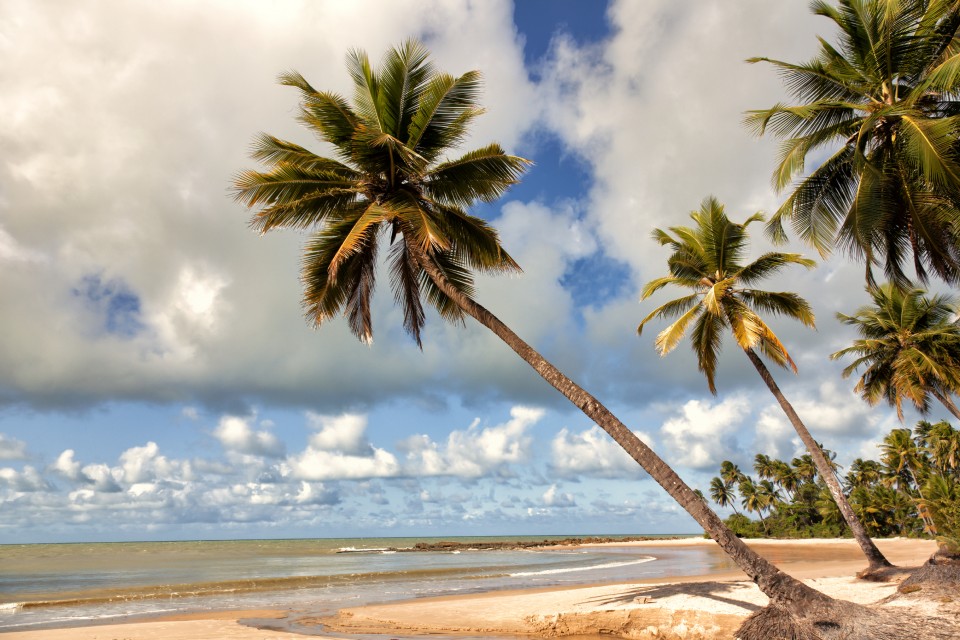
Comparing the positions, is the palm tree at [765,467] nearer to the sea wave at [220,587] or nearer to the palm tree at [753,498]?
the palm tree at [753,498]

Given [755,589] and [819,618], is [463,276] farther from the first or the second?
[755,589]

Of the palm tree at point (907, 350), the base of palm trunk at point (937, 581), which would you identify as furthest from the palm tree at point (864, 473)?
the base of palm trunk at point (937, 581)

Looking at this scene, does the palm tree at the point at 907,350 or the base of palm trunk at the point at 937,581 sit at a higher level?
the palm tree at the point at 907,350

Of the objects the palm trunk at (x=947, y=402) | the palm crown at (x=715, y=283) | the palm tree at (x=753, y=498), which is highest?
the palm crown at (x=715, y=283)

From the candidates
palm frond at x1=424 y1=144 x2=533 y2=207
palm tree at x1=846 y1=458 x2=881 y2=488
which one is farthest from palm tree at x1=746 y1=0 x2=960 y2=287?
palm tree at x1=846 y1=458 x2=881 y2=488

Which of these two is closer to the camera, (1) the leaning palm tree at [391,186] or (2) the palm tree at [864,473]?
(1) the leaning palm tree at [391,186]

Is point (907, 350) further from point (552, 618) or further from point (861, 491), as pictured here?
point (861, 491)

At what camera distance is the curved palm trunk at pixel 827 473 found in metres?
14.8

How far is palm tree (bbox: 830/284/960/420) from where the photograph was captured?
1930cm

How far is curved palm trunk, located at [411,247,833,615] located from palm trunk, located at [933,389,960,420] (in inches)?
501

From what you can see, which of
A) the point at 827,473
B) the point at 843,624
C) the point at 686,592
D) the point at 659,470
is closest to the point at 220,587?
the point at 686,592

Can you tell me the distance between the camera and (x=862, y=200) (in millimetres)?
10008

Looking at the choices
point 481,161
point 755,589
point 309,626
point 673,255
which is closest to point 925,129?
point 481,161

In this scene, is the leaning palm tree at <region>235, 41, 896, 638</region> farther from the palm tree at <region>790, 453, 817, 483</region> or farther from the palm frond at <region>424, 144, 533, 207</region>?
the palm tree at <region>790, 453, 817, 483</region>
